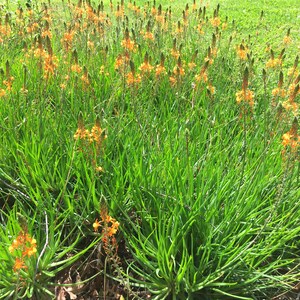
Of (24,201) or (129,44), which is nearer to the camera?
(24,201)

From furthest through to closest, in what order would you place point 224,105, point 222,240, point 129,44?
1. point 224,105
2. point 129,44
3. point 222,240

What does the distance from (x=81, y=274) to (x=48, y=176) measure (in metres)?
0.67

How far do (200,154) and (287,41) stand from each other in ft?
6.82

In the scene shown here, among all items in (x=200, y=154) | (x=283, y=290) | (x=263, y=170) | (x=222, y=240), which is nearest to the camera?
(x=222, y=240)

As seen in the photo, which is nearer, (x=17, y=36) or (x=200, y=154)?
(x=200, y=154)

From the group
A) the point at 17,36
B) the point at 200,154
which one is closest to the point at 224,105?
the point at 200,154

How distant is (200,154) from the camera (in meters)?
2.71

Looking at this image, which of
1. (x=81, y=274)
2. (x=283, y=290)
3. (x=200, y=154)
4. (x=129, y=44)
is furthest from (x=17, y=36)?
(x=283, y=290)

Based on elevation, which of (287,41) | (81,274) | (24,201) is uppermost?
(287,41)

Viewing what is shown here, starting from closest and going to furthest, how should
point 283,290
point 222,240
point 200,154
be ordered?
point 222,240, point 283,290, point 200,154

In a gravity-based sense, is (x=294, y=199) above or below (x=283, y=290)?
above

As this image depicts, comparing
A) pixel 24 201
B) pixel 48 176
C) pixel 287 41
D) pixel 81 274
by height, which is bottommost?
pixel 81 274

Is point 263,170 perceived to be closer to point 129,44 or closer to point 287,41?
point 129,44

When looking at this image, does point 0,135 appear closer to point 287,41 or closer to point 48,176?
point 48,176
